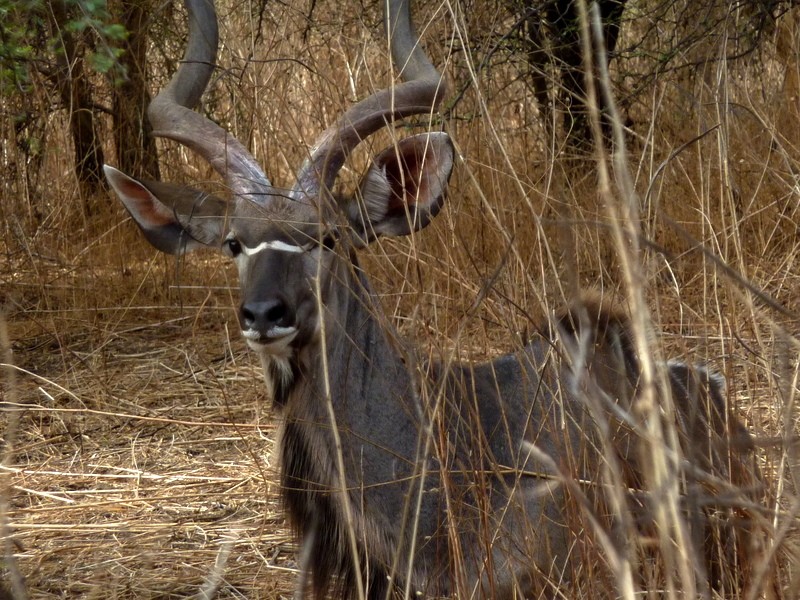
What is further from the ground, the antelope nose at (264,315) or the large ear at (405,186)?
the large ear at (405,186)

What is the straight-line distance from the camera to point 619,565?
1.16 metres

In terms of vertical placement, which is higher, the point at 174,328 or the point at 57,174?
the point at 57,174

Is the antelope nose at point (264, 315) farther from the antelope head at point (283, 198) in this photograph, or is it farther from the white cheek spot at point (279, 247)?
the white cheek spot at point (279, 247)

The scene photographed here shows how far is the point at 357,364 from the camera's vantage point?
298 centimetres

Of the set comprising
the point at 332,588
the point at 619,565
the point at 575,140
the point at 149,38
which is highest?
the point at 149,38

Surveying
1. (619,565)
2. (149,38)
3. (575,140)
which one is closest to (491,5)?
(575,140)

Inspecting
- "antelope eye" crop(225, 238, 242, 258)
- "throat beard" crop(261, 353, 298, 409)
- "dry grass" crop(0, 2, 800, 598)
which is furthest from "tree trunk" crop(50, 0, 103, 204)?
"throat beard" crop(261, 353, 298, 409)

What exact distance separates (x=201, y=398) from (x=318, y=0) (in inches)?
94.3

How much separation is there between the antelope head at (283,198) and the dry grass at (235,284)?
120 millimetres

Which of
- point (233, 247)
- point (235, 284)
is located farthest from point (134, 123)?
point (233, 247)

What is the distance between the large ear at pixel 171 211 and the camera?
3254 mm

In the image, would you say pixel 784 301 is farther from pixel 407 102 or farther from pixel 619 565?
pixel 619 565

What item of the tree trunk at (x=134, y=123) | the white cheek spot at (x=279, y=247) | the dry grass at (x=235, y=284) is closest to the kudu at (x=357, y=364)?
the white cheek spot at (x=279, y=247)

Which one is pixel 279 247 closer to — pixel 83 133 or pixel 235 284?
pixel 235 284
